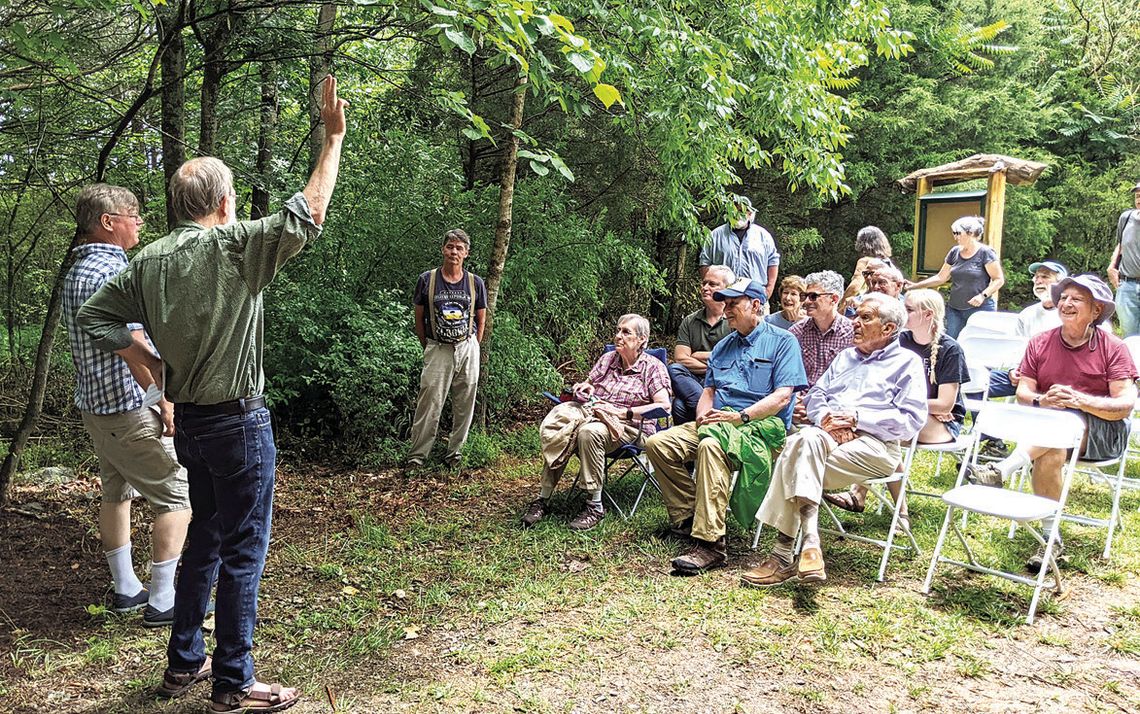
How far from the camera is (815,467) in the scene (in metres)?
3.89

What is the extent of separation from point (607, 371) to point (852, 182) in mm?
8629

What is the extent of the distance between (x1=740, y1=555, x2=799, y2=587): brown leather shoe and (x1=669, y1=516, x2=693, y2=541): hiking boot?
0.57m

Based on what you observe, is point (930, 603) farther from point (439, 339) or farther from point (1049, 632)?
point (439, 339)

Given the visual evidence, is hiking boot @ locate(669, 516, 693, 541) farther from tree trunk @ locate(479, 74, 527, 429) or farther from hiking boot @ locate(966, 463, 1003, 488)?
tree trunk @ locate(479, 74, 527, 429)

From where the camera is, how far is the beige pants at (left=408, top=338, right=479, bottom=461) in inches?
230

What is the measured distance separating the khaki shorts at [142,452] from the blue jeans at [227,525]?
0.62m

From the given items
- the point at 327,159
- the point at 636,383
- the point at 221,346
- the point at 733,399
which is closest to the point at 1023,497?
the point at 733,399

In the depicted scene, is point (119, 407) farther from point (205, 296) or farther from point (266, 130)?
point (266, 130)

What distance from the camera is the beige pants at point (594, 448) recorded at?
183 inches

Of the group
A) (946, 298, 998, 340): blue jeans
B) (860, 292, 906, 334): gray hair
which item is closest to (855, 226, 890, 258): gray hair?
(946, 298, 998, 340): blue jeans

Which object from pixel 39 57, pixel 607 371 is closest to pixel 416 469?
pixel 607 371

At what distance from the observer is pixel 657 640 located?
3.32 meters

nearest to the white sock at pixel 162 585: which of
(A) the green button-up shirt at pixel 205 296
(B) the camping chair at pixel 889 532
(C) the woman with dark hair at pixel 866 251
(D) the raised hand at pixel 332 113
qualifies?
(A) the green button-up shirt at pixel 205 296

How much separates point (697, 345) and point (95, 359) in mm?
3685
